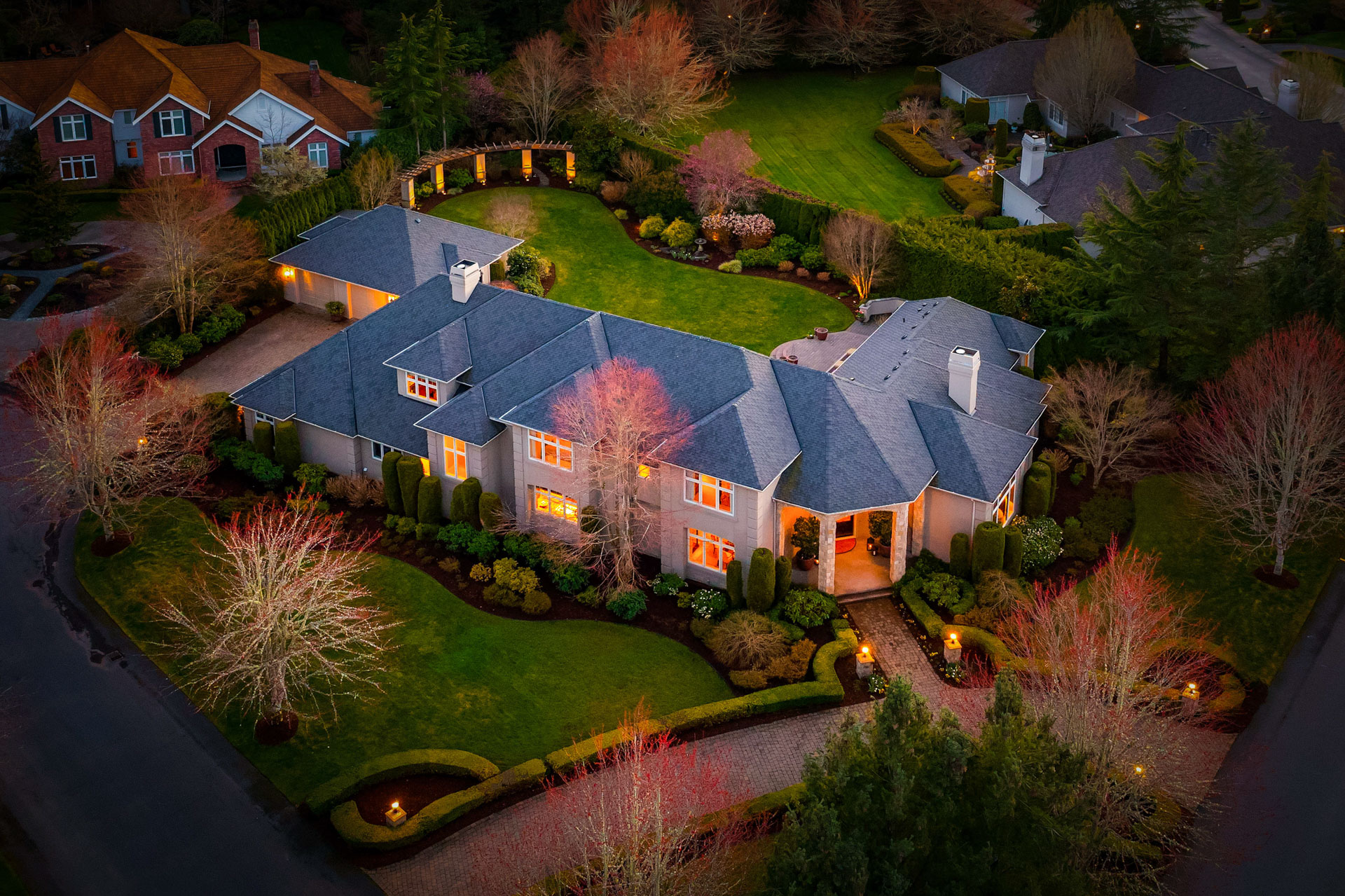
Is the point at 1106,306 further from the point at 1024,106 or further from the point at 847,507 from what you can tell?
the point at 1024,106

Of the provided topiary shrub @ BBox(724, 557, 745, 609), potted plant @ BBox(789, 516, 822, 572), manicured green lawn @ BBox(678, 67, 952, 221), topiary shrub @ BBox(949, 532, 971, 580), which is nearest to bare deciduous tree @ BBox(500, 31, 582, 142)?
manicured green lawn @ BBox(678, 67, 952, 221)

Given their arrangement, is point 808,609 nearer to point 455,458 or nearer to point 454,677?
point 454,677

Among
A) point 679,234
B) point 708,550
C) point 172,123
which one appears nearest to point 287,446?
point 708,550

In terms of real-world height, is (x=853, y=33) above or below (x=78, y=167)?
above

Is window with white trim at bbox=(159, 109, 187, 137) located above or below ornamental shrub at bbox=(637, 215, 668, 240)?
above

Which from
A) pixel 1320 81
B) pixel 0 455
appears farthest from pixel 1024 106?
pixel 0 455

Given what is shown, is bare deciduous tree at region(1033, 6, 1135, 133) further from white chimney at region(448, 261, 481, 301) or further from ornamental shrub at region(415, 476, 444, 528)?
ornamental shrub at region(415, 476, 444, 528)
